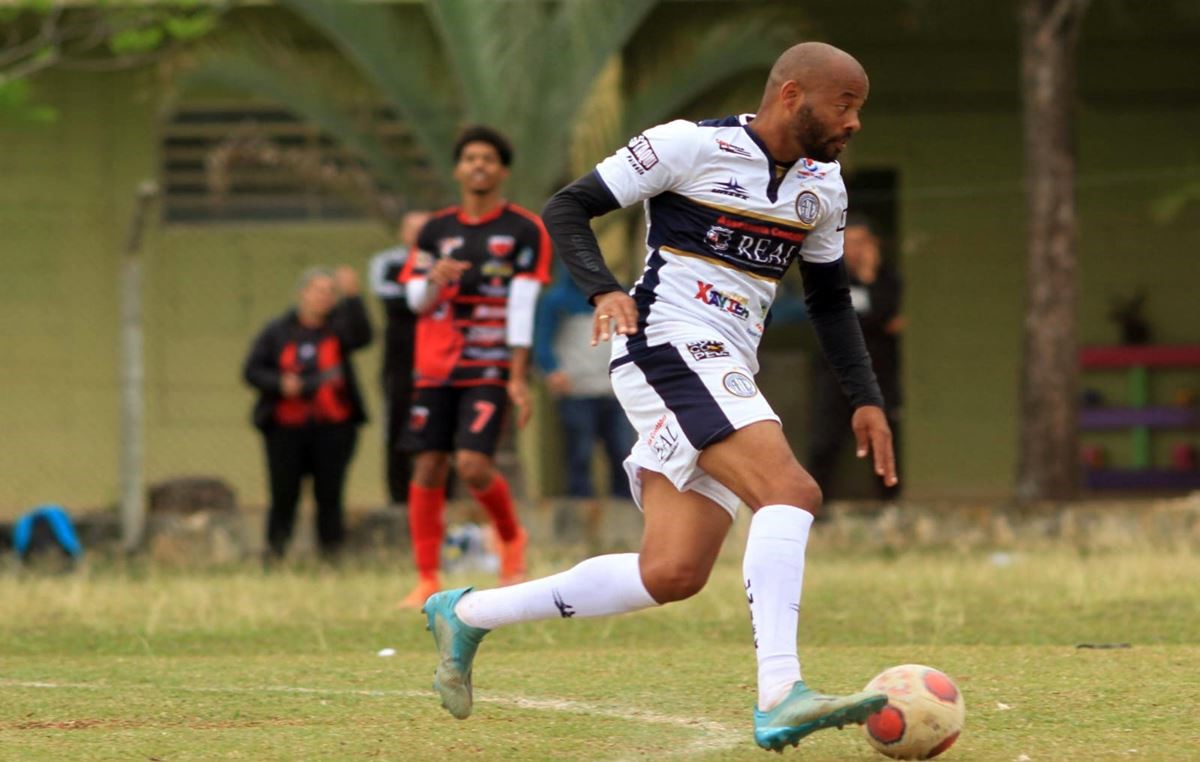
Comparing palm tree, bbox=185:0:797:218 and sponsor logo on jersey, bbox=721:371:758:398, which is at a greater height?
palm tree, bbox=185:0:797:218

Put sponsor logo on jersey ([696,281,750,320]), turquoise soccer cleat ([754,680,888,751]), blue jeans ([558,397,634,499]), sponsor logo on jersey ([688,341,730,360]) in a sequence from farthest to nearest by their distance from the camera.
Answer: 1. blue jeans ([558,397,634,499])
2. sponsor logo on jersey ([696,281,750,320])
3. sponsor logo on jersey ([688,341,730,360])
4. turquoise soccer cleat ([754,680,888,751])

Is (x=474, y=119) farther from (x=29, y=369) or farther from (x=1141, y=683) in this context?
(x=1141, y=683)

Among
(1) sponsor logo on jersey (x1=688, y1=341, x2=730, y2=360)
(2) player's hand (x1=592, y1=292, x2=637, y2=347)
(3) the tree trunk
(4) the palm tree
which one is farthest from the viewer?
(4) the palm tree

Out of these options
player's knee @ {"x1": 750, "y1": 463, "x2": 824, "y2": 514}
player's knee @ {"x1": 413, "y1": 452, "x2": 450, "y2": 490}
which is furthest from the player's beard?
player's knee @ {"x1": 413, "y1": 452, "x2": 450, "y2": 490}

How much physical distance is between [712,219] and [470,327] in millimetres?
4391

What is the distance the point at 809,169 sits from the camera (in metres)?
6.10

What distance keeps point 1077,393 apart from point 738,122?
9.14 meters

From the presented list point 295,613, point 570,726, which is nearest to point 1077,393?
point 295,613

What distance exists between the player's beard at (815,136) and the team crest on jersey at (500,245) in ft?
14.6

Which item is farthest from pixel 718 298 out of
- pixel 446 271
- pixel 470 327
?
pixel 470 327

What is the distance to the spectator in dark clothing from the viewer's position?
13711 millimetres

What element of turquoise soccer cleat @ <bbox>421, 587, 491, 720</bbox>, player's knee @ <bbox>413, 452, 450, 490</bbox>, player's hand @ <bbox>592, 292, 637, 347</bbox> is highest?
player's hand @ <bbox>592, 292, 637, 347</bbox>

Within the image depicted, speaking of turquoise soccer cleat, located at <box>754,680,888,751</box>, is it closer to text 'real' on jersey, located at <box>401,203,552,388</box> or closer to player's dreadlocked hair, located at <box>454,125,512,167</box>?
text 'real' on jersey, located at <box>401,203,552,388</box>

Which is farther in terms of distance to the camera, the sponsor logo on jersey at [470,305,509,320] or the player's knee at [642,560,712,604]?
the sponsor logo on jersey at [470,305,509,320]
